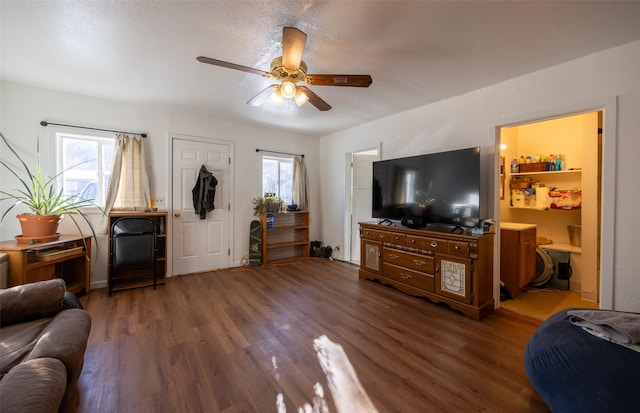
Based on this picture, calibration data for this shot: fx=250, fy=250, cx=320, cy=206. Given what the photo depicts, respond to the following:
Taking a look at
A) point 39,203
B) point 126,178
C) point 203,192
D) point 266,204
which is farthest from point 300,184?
point 39,203

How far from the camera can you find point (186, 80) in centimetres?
272

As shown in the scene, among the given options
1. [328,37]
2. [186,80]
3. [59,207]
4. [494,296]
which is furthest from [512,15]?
[59,207]

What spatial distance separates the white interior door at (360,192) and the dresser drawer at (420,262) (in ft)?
5.35

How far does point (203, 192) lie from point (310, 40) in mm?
2856

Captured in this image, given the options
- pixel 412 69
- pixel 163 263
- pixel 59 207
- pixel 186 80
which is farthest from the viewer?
pixel 163 263

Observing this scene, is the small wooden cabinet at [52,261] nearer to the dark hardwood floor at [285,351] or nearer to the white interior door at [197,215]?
the dark hardwood floor at [285,351]

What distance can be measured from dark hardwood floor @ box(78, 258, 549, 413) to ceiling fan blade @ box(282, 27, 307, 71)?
86.2 inches

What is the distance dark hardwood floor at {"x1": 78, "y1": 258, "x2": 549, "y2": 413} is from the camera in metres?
1.51

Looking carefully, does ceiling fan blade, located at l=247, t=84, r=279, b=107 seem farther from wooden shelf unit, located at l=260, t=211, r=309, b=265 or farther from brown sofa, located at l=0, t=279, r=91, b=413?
wooden shelf unit, located at l=260, t=211, r=309, b=265

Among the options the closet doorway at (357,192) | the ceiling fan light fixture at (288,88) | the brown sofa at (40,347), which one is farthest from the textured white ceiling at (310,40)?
the brown sofa at (40,347)

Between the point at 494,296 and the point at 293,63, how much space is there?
306 centimetres

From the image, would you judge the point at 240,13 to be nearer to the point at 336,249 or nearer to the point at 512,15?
the point at 512,15

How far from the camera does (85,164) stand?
3.31m

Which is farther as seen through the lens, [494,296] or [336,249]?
[336,249]
